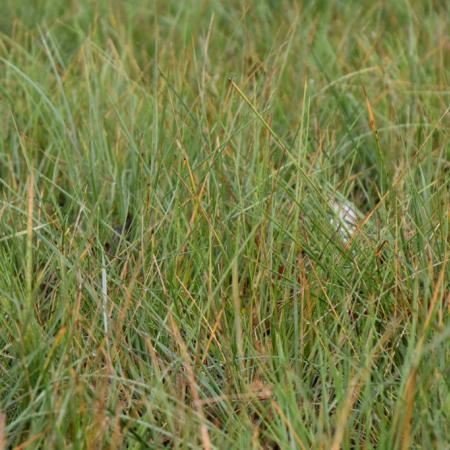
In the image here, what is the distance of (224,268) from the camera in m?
1.86

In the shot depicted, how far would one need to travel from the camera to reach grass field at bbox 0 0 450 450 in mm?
1512

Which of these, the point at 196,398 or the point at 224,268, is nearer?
the point at 196,398

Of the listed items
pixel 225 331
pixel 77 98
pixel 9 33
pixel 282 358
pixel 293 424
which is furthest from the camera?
pixel 9 33

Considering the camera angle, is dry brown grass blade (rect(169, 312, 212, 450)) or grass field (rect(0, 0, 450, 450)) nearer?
dry brown grass blade (rect(169, 312, 212, 450))

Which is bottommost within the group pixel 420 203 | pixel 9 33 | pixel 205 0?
pixel 9 33

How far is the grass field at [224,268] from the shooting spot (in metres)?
1.51

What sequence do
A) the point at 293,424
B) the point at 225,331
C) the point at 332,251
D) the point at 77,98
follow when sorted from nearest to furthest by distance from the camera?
the point at 293,424 → the point at 225,331 → the point at 332,251 → the point at 77,98

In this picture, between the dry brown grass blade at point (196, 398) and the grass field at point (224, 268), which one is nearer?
the dry brown grass blade at point (196, 398)

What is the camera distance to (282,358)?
159 cm

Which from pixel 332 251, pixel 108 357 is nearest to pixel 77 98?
pixel 332 251

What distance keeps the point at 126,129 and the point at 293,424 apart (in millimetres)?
984

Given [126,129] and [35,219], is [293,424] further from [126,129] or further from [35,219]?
[126,129]

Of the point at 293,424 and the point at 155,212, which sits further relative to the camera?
the point at 155,212

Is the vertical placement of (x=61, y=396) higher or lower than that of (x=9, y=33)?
higher
